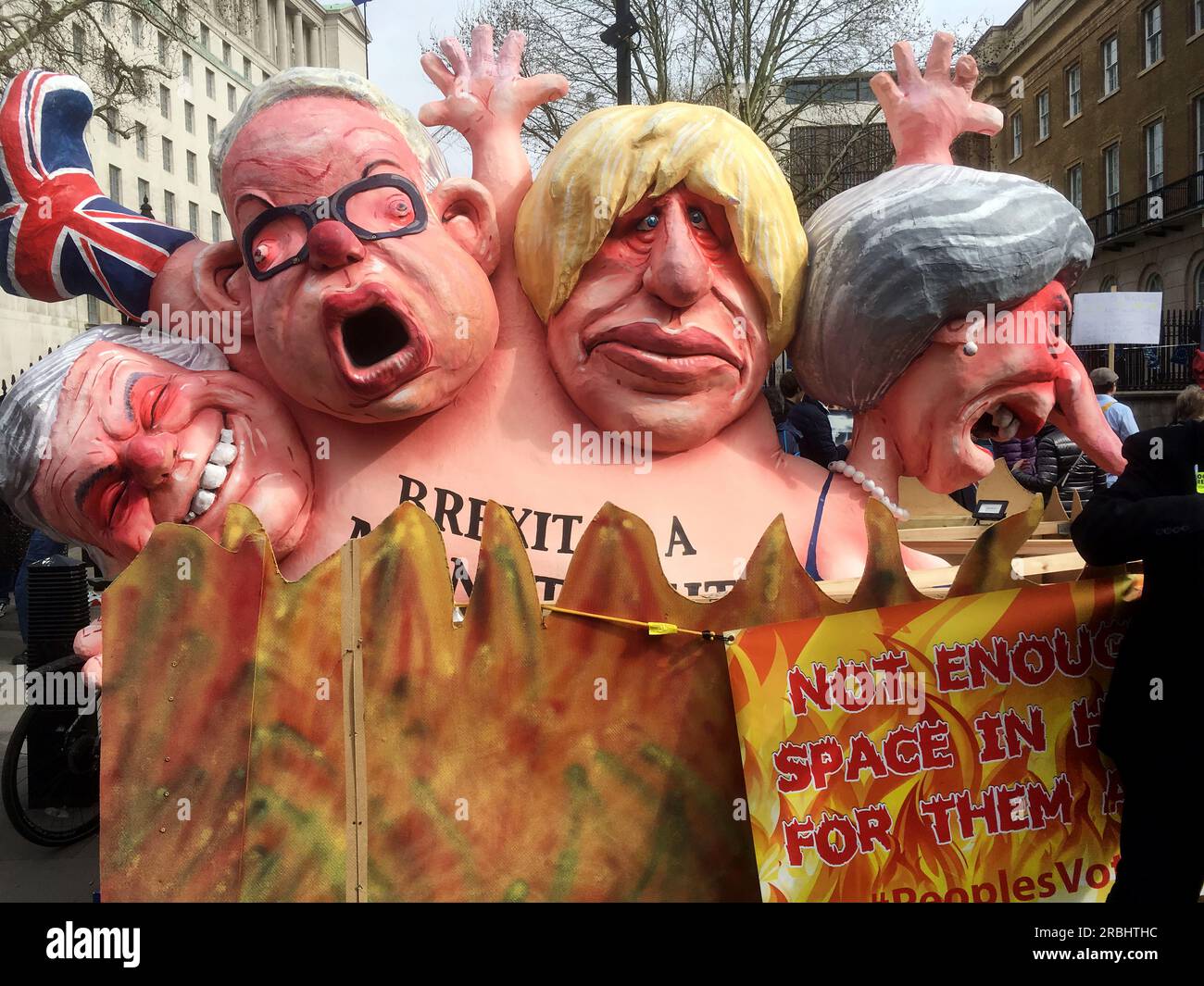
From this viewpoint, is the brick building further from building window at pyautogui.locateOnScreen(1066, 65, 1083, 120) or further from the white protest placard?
the white protest placard

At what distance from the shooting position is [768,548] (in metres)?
2.05

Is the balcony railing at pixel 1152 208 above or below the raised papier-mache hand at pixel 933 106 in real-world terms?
above

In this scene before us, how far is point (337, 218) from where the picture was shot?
242cm

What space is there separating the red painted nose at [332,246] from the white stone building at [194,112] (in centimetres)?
2216

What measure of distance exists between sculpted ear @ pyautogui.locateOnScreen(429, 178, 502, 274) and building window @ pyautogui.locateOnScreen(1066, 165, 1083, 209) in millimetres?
23852

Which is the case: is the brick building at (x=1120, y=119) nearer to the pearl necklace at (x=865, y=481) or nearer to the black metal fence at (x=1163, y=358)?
the black metal fence at (x=1163, y=358)

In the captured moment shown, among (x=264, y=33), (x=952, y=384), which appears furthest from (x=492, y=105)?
(x=264, y=33)

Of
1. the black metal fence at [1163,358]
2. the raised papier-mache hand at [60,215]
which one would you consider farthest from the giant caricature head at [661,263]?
the black metal fence at [1163,358]

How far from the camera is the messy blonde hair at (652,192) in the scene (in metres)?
2.55

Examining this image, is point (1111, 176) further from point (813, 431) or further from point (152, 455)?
point (152, 455)

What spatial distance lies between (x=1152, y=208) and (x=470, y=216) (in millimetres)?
21281

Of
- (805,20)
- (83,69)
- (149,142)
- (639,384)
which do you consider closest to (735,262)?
(639,384)

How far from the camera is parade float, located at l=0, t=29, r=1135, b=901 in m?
2.02
